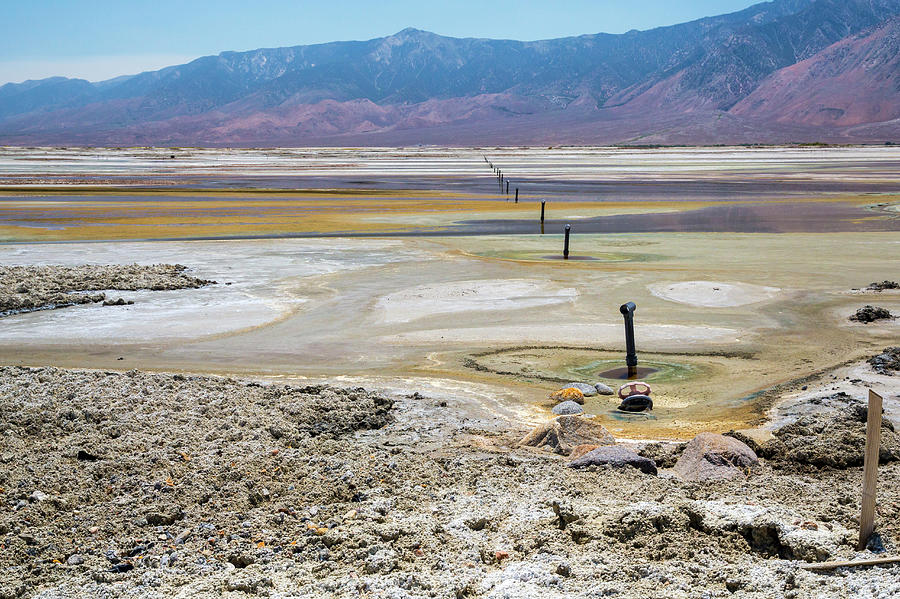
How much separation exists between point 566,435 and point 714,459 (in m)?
1.27

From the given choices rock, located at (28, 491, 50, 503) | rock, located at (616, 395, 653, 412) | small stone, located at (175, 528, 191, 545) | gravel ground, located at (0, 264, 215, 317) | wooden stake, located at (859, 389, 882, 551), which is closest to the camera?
wooden stake, located at (859, 389, 882, 551)

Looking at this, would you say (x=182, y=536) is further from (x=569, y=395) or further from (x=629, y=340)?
(x=629, y=340)

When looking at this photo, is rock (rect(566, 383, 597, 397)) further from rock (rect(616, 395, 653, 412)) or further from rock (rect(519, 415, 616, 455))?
rock (rect(519, 415, 616, 455))

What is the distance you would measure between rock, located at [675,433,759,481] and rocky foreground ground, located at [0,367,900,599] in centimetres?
11

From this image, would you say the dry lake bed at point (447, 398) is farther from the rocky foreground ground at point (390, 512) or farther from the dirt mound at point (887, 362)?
the dirt mound at point (887, 362)

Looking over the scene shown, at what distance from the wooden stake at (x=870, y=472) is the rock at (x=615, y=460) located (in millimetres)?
1766

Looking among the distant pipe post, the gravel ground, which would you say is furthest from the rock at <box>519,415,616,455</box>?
the gravel ground

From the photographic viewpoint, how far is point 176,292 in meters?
16.3

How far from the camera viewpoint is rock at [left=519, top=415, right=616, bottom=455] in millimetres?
7551

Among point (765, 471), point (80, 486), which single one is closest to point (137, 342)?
point (80, 486)

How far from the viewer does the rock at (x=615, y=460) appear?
687 centimetres

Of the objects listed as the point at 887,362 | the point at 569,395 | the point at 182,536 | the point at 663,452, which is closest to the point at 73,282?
the point at 569,395

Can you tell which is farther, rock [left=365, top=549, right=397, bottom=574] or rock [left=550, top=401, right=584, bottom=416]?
rock [left=550, top=401, right=584, bottom=416]

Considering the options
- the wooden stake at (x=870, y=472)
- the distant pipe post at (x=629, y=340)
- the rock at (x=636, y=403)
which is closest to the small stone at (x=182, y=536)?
the wooden stake at (x=870, y=472)
